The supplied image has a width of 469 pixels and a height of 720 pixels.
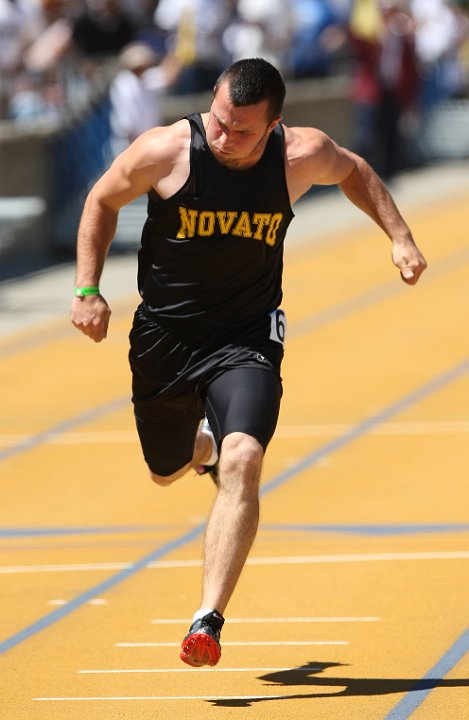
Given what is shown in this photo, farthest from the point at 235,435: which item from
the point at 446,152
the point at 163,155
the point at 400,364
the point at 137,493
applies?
the point at 446,152

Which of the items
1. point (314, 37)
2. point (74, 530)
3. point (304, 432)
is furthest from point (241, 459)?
point (314, 37)

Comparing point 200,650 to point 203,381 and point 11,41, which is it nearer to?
point 203,381

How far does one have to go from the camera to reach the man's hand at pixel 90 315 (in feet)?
20.9

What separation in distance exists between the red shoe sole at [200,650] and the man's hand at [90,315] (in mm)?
1216

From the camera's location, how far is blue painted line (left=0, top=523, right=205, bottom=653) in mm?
6896

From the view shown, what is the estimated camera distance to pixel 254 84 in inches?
241

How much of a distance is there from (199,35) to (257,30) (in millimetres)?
865

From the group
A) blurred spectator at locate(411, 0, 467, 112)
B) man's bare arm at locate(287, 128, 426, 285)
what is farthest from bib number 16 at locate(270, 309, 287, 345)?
blurred spectator at locate(411, 0, 467, 112)

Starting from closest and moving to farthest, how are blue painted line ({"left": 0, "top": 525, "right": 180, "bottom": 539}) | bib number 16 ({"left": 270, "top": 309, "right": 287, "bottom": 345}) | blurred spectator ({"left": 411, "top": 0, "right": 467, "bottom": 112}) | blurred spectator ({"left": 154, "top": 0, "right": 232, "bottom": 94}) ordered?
bib number 16 ({"left": 270, "top": 309, "right": 287, "bottom": 345}) < blue painted line ({"left": 0, "top": 525, "right": 180, "bottom": 539}) < blurred spectator ({"left": 154, "top": 0, "right": 232, "bottom": 94}) < blurred spectator ({"left": 411, "top": 0, "right": 467, "bottom": 112})

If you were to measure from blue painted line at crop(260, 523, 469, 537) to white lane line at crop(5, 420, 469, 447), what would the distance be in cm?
234

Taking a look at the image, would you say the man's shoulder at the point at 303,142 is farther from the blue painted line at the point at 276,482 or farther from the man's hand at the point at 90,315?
the blue painted line at the point at 276,482

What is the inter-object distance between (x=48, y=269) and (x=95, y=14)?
11.9 feet

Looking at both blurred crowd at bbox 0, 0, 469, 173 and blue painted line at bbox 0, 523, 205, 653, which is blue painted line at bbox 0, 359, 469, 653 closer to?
blue painted line at bbox 0, 523, 205, 653

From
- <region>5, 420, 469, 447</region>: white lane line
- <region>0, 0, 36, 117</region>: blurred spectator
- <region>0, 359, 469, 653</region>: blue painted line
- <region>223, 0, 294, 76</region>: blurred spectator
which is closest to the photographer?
<region>0, 359, 469, 653</region>: blue painted line
